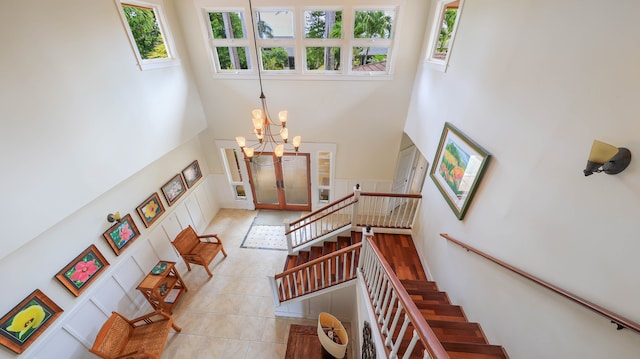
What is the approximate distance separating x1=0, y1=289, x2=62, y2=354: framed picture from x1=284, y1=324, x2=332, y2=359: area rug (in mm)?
2876

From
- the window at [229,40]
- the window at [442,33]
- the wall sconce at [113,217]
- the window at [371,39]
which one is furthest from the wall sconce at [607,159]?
the wall sconce at [113,217]

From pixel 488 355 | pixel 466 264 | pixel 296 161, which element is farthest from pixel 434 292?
pixel 296 161

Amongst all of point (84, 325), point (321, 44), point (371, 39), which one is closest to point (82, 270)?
point (84, 325)

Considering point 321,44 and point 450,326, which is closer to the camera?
point 450,326

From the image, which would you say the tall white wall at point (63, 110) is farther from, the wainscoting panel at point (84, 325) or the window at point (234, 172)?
the window at point (234, 172)

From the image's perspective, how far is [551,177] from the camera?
1.55 metres

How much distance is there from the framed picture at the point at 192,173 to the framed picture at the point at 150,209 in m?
0.83

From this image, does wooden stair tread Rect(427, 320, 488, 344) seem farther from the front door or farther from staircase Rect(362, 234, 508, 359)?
the front door

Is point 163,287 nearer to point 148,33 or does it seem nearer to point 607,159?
point 148,33

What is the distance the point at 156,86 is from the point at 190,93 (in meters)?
0.80

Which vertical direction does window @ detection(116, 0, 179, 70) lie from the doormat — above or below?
above

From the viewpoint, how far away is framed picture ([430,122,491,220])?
2.33 meters

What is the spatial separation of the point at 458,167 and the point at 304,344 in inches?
130

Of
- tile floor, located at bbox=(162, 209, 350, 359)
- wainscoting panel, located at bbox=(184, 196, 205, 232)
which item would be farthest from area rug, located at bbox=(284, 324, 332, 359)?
wainscoting panel, located at bbox=(184, 196, 205, 232)
